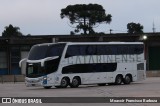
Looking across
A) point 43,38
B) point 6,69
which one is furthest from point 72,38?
point 6,69

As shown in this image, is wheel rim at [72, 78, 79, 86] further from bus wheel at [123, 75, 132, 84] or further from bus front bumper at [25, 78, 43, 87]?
bus wheel at [123, 75, 132, 84]

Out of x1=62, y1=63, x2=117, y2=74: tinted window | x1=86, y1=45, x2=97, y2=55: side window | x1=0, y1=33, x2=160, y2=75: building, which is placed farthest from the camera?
x1=0, y1=33, x2=160, y2=75: building

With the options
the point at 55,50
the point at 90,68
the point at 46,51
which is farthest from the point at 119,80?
the point at 46,51

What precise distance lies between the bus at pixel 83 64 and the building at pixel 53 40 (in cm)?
Result: 3357

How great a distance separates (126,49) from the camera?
45.4 m

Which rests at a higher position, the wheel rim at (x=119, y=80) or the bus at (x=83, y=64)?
the bus at (x=83, y=64)

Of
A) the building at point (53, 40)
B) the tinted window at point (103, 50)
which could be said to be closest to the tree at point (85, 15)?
the building at point (53, 40)

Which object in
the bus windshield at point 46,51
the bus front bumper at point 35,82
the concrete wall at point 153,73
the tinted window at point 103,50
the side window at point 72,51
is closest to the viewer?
the bus windshield at point 46,51

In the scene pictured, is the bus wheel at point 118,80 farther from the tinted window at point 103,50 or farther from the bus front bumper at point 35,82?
the bus front bumper at point 35,82

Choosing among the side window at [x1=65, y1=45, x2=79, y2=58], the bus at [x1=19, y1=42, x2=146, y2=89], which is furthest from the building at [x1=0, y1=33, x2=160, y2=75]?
the side window at [x1=65, y1=45, x2=79, y2=58]

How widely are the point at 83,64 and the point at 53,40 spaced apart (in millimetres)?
37546

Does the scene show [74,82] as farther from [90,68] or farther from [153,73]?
[153,73]

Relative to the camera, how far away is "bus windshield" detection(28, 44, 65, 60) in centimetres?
4025

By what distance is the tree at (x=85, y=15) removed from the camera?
117m
